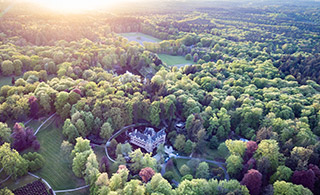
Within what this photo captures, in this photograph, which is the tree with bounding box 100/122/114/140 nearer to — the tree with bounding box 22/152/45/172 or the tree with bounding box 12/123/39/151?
the tree with bounding box 22/152/45/172

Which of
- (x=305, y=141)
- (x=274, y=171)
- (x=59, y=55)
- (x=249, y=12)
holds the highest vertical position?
(x=249, y=12)

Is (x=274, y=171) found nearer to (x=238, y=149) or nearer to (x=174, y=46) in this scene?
(x=238, y=149)

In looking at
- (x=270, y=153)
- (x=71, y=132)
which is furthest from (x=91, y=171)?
(x=270, y=153)

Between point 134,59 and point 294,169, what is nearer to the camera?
point 294,169

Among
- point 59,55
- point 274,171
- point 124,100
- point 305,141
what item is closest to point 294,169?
point 274,171

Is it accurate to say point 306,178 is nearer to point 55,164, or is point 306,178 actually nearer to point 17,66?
point 55,164

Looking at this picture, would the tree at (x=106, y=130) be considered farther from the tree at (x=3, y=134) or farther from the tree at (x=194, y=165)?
the tree at (x=194, y=165)

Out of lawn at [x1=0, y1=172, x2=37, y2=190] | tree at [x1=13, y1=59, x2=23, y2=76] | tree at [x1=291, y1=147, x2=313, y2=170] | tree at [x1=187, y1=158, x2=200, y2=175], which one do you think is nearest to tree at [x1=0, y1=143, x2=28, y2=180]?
lawn at [x1=0, y1=172, x2=37, y2=190]
